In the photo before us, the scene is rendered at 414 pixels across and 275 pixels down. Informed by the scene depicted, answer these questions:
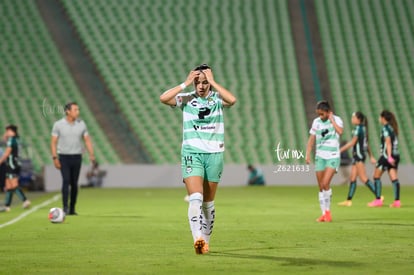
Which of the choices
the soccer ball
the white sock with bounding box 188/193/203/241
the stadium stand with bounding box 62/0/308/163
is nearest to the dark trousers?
the soccer ball

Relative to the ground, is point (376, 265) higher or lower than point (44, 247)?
lower

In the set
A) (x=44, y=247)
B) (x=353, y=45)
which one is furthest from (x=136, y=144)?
(x=44, y=247)

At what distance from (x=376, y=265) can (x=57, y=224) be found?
7.97m

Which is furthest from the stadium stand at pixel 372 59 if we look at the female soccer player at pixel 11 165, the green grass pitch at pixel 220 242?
the female soccer player at pixel 11 165

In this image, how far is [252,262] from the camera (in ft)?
33.1

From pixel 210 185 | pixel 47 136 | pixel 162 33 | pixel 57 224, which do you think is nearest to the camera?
pixel 210 185

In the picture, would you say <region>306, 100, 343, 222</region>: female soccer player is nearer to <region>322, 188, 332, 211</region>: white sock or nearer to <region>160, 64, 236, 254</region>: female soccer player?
<region>322, 188, 332, 211</region>: white sock

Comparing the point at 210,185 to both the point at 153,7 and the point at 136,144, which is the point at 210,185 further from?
the point at 153,7

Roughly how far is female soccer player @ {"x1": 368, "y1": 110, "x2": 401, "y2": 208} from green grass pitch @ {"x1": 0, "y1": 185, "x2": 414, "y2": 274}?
0.42 meters

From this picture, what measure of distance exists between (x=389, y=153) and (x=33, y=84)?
72.7 ft

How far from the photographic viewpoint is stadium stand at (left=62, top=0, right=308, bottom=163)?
39.8 m

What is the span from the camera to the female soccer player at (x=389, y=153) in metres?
21.5

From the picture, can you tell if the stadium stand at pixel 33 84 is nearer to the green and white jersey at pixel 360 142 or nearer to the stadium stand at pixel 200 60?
the stadium stand at pixel 200 60

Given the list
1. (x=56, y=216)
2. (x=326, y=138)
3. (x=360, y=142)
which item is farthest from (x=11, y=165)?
(x=326, y=138)
